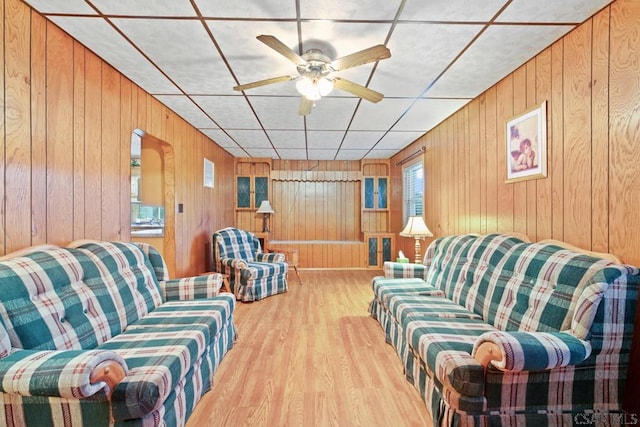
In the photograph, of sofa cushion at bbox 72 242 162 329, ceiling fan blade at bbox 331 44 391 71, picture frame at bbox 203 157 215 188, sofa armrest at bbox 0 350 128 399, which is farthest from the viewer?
picture frame at bbox 203 157 215 188

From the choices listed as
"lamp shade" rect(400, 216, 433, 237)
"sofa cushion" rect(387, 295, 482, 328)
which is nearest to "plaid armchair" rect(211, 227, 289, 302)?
"lamp shade" rect(400, 216, 433, 237)

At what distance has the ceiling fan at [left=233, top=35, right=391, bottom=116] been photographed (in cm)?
169

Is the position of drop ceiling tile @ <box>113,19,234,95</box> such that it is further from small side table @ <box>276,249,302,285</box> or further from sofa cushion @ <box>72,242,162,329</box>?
small side table @ <box>276,249,302,285</box>

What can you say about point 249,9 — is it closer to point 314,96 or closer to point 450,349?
point 314,96

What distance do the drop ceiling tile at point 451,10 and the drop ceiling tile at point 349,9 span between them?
3.7 inches

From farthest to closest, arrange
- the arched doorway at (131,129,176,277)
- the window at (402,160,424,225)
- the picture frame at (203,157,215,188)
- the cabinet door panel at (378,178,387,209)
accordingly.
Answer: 1. the cabinet door panel at (378,178,387,209)
2. the window at (402,160,424,225)
3. the picture frame at (203,157,215,188)
4. the arched doorway at (131,129,176,277)

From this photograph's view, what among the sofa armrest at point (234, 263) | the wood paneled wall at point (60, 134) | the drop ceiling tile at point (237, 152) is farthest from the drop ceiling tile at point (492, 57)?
the drop ceiling tile at point (237, 152)

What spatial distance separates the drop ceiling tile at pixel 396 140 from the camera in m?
4.24

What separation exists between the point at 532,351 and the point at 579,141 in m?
1.38

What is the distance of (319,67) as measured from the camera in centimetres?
197

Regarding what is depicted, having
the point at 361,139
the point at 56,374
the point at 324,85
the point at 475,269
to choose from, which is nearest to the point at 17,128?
the point at 56,374

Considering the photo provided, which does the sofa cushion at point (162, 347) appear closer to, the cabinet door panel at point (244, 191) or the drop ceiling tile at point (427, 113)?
the drop ceiling tile at point (427, 113)

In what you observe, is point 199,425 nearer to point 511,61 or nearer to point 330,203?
point 511,61

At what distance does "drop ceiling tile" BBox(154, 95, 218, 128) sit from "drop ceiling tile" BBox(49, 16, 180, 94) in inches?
9.5
